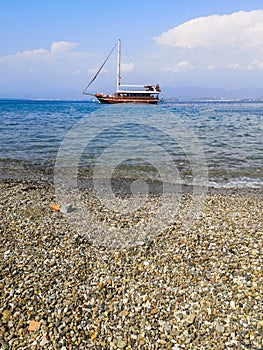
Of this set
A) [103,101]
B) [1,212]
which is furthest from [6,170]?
[103,101]

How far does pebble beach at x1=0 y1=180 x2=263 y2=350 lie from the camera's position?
473cm

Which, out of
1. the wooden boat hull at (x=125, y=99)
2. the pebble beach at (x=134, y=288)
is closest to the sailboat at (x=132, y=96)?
the wooden boat hull at (x=125, y=99)

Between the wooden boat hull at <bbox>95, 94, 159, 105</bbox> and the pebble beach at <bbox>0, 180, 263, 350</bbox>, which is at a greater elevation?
the wooden boat hull at <bbox>95, 94, 159, 105</bbox>

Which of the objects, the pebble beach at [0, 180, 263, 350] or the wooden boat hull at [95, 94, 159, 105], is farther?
the wooden boat hull at [95, 94, 159, 105]

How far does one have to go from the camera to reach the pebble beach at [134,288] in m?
4.73

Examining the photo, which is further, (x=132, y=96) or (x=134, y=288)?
(x=132, y=96)

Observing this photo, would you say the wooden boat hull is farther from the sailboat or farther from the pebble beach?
the pebble beach

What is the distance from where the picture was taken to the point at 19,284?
5.79 m

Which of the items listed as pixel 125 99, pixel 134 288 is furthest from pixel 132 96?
pixel 134 288

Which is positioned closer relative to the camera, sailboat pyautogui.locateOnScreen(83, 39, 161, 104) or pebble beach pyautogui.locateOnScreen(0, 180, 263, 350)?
pebble beach pyautogui.locateOnScreen(0, 180, 263, 350)

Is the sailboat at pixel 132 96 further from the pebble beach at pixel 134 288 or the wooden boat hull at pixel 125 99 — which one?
the pebble beach at pixel 134 288

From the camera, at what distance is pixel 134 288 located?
18.6 feet

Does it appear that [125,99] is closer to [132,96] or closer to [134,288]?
[132,96]

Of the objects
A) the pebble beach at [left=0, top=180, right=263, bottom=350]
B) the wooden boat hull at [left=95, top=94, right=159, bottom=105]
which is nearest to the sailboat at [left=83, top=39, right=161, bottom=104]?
the wooden boat hull at [left=95, top=94, right=159, bottom=105]
